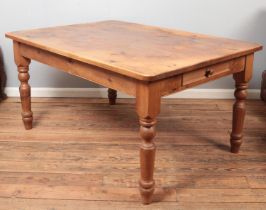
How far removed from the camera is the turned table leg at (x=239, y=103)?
71.9 inches

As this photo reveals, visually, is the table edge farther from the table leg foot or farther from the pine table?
the table leg foot

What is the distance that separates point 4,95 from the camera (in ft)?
9.50

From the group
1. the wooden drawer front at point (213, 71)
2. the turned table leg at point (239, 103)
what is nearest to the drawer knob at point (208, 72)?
the wooden drawer front at point (213, 71)

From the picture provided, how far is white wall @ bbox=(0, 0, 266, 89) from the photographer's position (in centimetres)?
269

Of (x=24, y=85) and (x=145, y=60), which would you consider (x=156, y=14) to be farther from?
(x=145, y=60)

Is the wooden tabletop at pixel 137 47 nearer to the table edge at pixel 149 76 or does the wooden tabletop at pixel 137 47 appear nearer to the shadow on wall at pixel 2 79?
the table edge at pixel 149 76

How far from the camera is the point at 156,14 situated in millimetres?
2717

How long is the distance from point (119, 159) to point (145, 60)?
26.8 inches

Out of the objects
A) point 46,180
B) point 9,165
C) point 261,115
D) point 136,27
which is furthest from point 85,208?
point 261,115

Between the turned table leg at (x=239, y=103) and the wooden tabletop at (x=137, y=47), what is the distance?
11 centimetres

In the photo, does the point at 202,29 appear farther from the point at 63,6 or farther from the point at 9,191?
the point at 9,191

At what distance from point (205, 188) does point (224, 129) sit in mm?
694

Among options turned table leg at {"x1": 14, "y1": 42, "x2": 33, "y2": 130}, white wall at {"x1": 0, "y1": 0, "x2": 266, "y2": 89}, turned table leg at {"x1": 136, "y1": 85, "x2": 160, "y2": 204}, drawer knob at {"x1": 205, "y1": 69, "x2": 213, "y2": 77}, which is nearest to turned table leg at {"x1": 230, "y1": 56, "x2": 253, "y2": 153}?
drawer knob at {"x1": 205, "y1": 69, "x2": 213, "y2": 77}

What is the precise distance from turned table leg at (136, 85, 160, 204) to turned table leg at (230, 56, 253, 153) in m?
0.58
